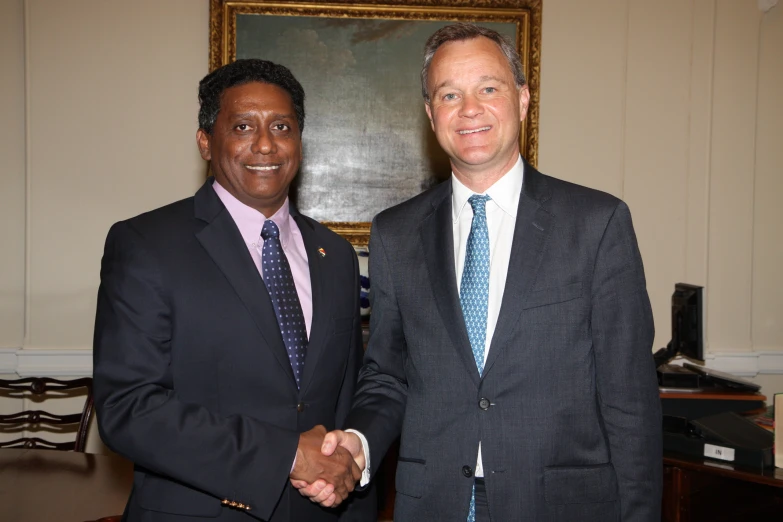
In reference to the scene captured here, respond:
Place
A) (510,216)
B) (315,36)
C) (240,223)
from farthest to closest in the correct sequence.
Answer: (315,36) → (240,223) → (510,216)

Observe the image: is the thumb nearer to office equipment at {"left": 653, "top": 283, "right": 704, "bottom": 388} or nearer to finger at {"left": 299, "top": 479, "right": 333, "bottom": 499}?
finger at {"left": 299, "top": 479, "right": 333, "bottom": 499}

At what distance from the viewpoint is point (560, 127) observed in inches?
Result: 178

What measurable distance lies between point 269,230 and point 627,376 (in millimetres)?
1033

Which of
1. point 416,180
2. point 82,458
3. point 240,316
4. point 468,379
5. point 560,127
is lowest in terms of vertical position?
point 82,458

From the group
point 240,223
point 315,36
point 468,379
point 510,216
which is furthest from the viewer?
point 315,36

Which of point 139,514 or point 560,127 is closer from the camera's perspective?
point 139,514

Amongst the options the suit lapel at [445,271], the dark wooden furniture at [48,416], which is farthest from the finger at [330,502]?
the dark wooden furniture at [48,416]

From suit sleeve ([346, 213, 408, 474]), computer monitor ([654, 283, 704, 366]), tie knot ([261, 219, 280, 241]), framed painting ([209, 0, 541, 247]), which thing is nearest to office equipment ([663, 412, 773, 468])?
computer monitor ([654, 283, 704, 366])

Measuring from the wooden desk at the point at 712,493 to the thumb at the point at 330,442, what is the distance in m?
1.35

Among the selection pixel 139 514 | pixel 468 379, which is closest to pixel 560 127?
pixel 468 379

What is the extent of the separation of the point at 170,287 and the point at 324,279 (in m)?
0.45

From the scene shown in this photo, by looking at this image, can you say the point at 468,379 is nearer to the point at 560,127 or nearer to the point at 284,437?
the point at 284,437

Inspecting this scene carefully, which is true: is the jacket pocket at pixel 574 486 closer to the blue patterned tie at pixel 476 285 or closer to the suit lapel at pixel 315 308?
the blue patterned tie at pixel 476 285

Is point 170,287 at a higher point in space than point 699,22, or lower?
lower
